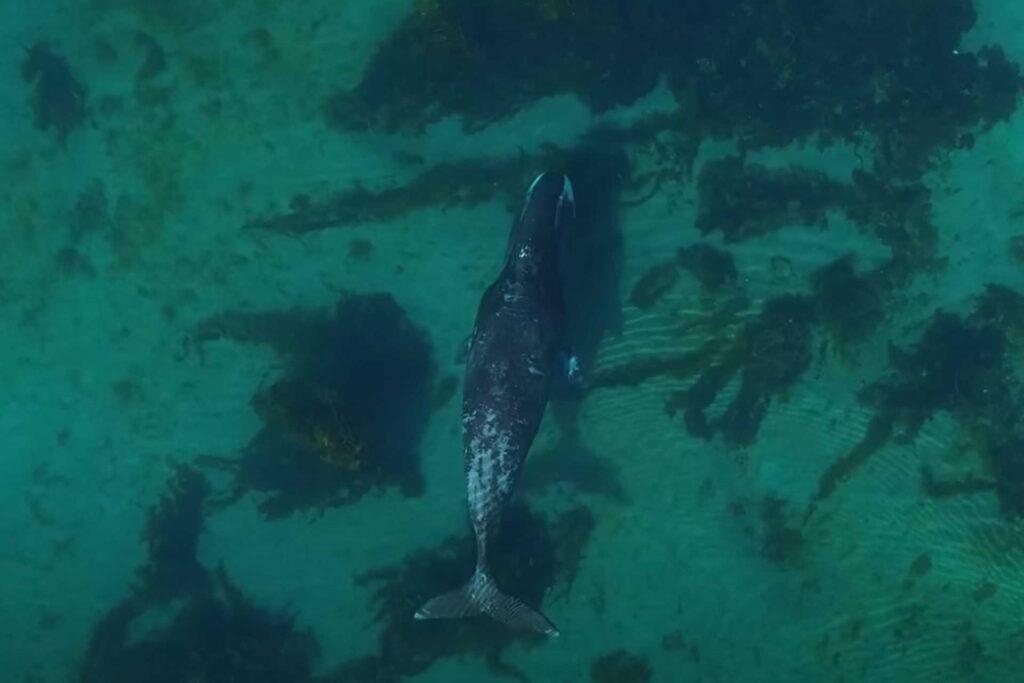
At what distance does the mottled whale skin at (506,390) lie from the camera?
8.59 meters

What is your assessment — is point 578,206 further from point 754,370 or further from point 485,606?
point 485,606

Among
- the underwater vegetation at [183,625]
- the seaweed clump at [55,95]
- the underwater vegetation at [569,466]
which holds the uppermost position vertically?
the seaweed clump at [55,95]

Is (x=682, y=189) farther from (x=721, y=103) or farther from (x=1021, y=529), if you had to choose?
(x=1021, y=529)

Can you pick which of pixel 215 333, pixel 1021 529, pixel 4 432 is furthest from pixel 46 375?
pixel 1021 529

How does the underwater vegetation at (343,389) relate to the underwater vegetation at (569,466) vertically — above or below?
above

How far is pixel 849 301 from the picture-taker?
33.0ft

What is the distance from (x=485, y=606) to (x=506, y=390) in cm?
241

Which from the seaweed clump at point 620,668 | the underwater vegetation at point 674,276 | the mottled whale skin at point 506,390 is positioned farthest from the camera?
the underwater vegetation at point 674,276

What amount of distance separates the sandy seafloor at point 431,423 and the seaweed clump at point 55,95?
19 cm

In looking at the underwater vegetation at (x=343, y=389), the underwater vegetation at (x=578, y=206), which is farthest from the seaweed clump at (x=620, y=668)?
the underwater vegetation at (x=578, y=206)

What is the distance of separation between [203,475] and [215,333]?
1.85 metres

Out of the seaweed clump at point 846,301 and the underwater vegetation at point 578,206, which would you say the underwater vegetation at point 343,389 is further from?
the seaweed clump at point 846,301

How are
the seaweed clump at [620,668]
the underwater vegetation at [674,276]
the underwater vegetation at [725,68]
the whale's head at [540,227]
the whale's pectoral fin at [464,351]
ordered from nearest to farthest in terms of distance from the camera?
the whale's head at [540,227] → the whale's pectoral fin at [464,351] → the seaweed clump at [620,668] → the underwater vegetation at [674,276] → the underwater vegetation at [725,68]

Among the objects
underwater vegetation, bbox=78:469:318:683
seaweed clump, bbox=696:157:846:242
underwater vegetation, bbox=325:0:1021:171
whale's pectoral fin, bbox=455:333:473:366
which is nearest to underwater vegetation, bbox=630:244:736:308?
seaweed clump, bbox=696:157:846:242
